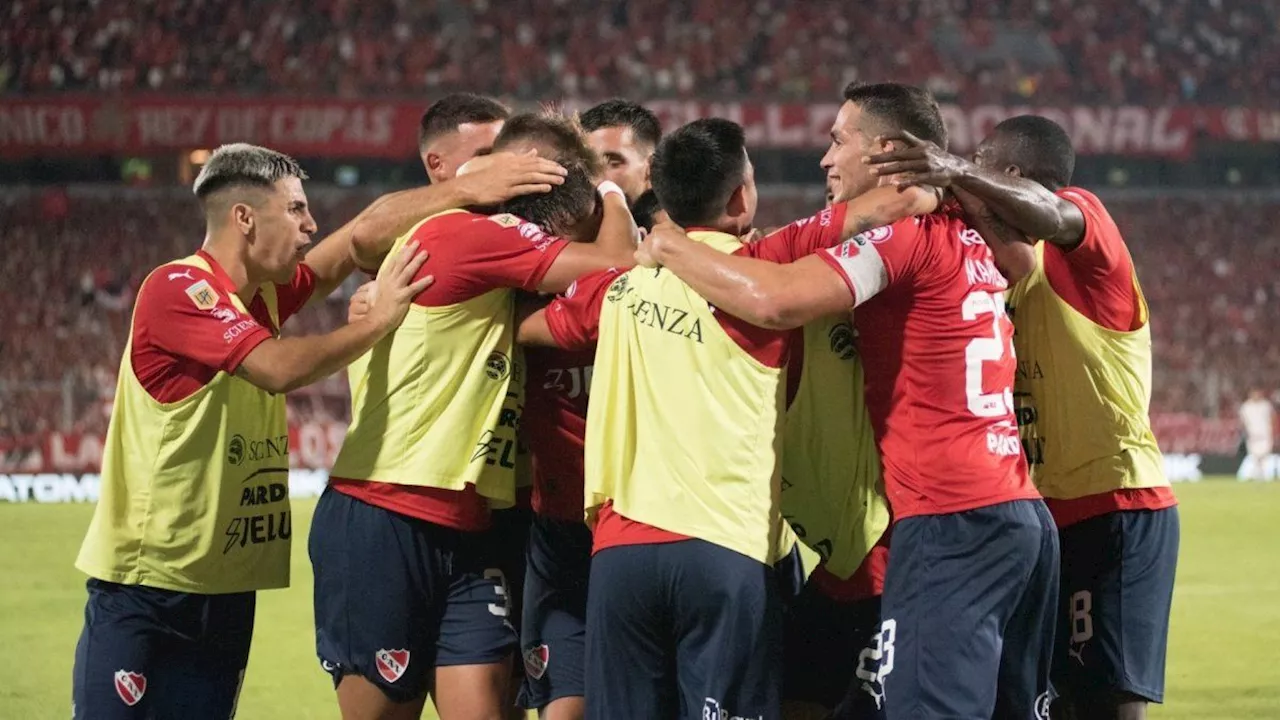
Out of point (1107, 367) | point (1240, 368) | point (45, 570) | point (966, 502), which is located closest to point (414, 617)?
point (966, 502)

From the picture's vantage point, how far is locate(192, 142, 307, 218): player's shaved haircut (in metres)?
5.23

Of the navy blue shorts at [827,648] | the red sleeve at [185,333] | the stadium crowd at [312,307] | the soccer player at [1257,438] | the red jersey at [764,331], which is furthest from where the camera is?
the soccer player at [1257,438]

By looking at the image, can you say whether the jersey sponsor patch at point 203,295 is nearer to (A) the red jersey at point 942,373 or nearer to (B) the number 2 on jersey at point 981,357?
(A) the red jersey at point 942,373

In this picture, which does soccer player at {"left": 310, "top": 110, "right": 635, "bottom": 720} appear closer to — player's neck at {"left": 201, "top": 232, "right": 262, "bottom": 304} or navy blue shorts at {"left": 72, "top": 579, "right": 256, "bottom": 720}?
navy blue shorts at {"left": 72, "top": 579, "right": 256, "bottom": 720}

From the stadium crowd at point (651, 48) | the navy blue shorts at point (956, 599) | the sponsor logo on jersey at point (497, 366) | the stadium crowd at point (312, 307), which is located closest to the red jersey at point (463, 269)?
the sponsor logo on jersey at point (497, 366)

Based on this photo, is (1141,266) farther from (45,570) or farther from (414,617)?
(414,617)

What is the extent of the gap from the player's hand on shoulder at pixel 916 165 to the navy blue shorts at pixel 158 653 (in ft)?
8.45

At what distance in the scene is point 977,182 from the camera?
172 inches

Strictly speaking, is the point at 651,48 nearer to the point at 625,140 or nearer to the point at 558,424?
the point at 625,140

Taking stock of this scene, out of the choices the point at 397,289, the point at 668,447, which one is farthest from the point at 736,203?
the point at 397,289

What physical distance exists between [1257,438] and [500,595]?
2114 cm

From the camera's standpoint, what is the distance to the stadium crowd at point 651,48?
3234 cm

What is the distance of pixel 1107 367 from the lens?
523 cm

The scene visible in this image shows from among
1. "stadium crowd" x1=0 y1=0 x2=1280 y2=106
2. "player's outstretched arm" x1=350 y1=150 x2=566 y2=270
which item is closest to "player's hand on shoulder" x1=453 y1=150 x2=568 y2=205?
"player's outstretched arm" x1=350 y1=150 x2=566 y2=270
